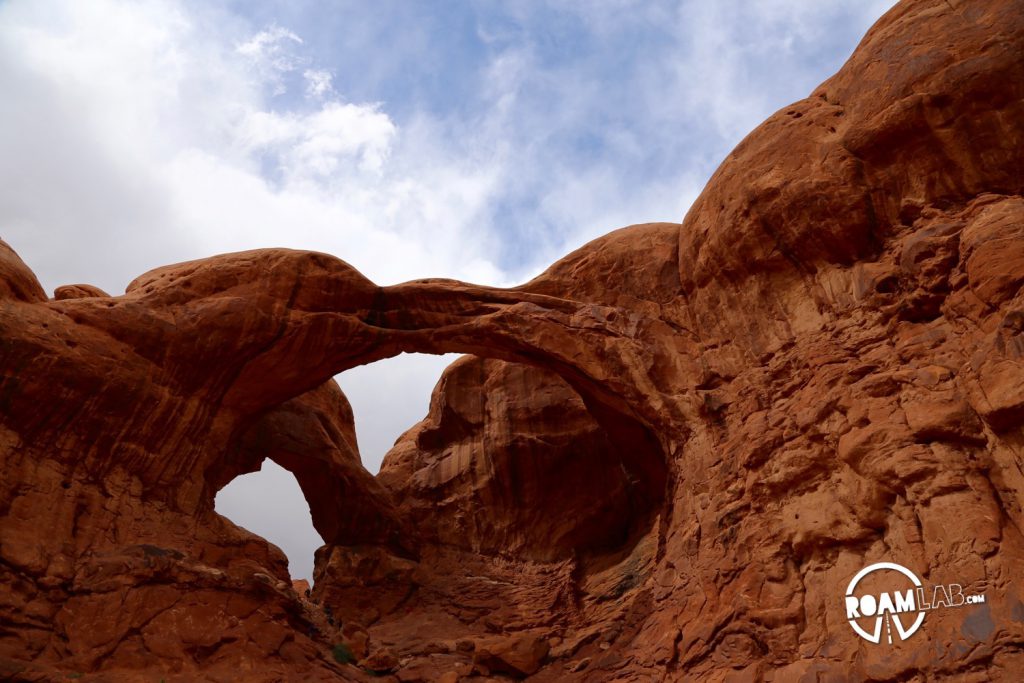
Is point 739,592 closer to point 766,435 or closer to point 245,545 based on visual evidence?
point 766,435

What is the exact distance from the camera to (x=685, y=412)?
16.0 metres

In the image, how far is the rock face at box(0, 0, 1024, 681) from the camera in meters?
11.5

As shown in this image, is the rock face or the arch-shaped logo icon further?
the rock face

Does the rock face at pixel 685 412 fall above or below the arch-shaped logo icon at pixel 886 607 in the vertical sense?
above

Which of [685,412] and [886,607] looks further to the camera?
[685,412]

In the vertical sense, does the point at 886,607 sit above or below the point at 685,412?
below

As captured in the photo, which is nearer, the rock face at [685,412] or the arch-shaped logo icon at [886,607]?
the arch-shaped logo icon at [886,607]

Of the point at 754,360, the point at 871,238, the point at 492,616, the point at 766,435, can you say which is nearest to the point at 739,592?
the point at 766,435

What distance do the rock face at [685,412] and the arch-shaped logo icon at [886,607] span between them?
0.09m

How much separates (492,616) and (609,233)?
10.1 meters

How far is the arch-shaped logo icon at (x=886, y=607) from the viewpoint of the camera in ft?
35.2

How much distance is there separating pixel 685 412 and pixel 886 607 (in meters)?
5.62

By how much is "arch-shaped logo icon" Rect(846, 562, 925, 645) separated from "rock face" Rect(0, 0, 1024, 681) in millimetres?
88

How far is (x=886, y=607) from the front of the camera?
36.5ft
